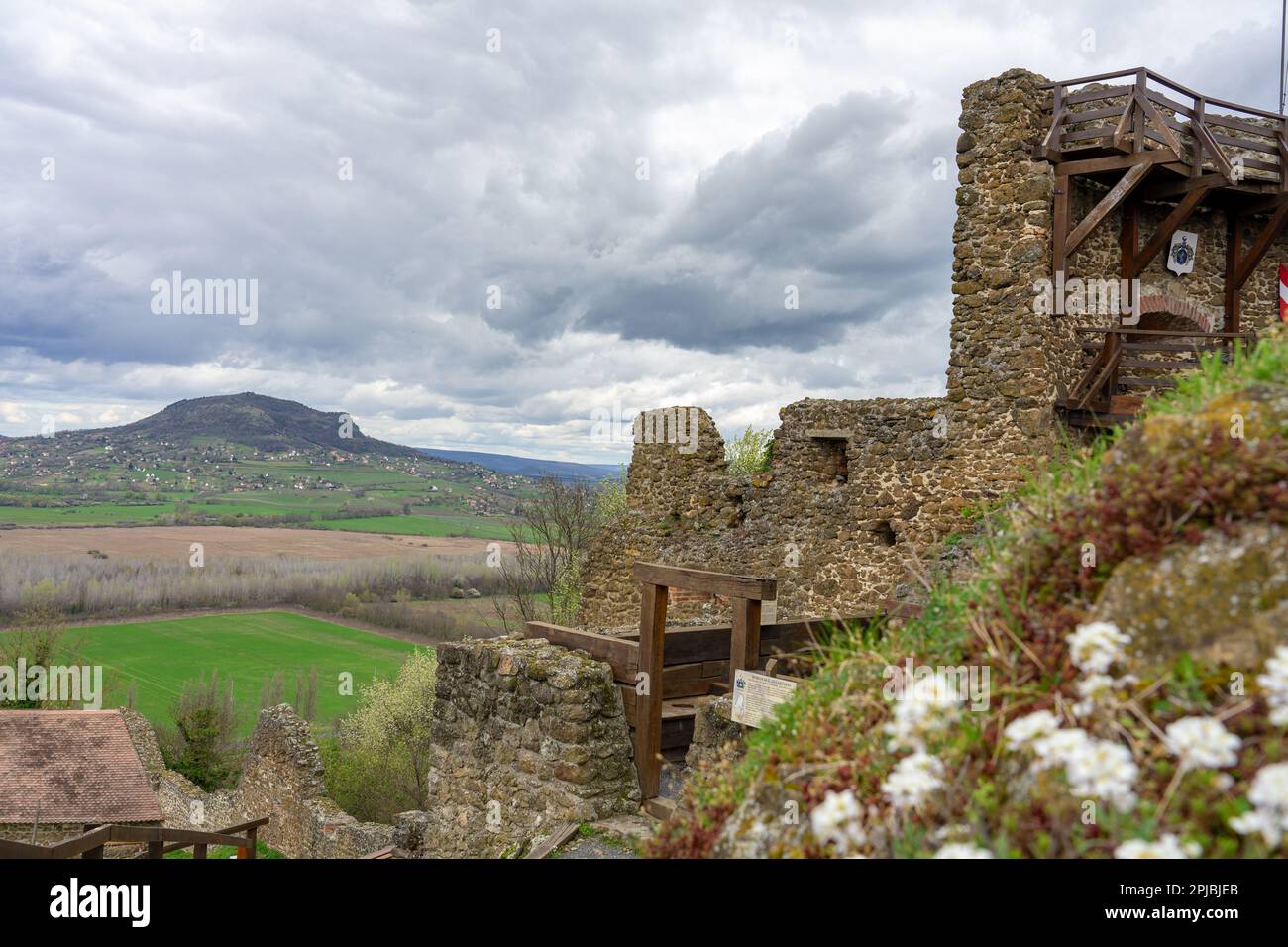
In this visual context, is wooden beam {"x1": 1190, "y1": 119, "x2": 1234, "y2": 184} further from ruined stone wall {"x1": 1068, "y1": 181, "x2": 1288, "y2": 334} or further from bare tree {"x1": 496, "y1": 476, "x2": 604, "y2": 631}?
bare tree {"x1": 496, "y1": 476, "x2": 604, "y2": 631}

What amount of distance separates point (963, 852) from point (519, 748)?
5.76 meters

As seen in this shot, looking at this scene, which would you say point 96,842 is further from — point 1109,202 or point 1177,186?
point 1177,186

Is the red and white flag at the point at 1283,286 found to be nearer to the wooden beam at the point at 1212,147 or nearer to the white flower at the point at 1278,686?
the wooden beam at the point at 1212,147

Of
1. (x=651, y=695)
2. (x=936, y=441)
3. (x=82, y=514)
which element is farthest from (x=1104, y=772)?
(x=82, y=514)

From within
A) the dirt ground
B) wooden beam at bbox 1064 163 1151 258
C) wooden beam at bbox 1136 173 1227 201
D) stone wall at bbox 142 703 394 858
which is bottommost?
stone wall at bbox 142 703 394 858

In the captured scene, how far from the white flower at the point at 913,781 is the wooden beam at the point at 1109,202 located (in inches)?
466

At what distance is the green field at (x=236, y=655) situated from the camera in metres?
45.1

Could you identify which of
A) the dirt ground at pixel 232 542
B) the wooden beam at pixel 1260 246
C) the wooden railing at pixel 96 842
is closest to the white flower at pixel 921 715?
the wooden railing at pixel 96 842

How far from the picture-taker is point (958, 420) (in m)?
13.5

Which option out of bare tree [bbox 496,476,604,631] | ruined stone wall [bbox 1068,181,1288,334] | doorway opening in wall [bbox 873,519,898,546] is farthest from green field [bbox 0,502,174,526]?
ruined stone wall [bbox 1068,181,1288,334]

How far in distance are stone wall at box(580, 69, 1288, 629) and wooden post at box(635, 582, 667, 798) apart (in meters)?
6.12

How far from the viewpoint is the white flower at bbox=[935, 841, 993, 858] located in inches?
90.9

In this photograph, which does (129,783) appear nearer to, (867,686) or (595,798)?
(595,798)

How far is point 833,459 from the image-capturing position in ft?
50.4
